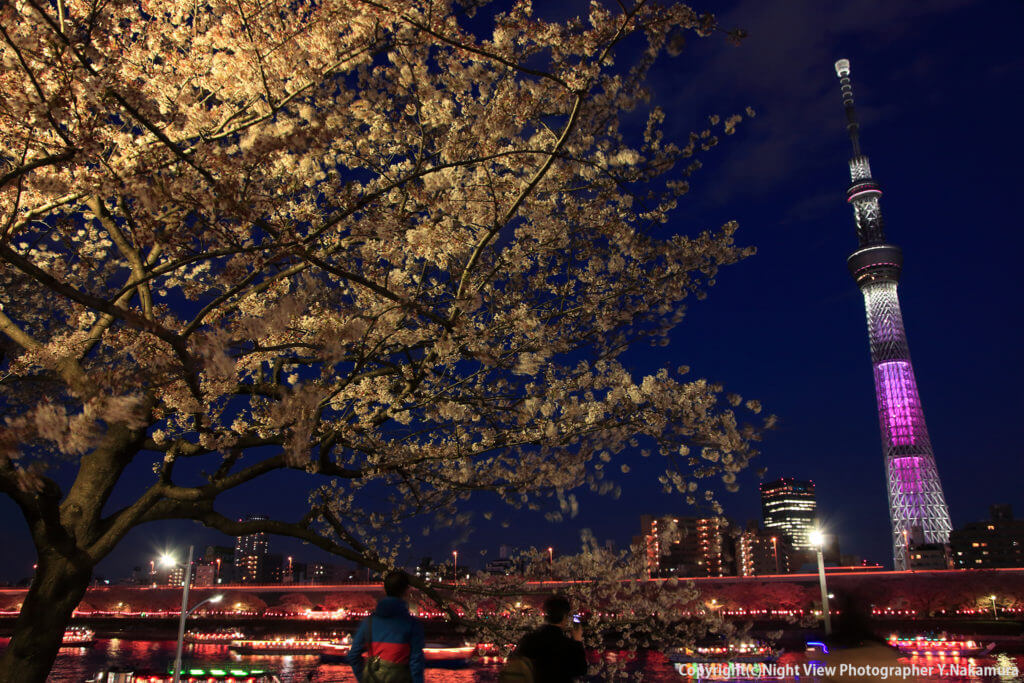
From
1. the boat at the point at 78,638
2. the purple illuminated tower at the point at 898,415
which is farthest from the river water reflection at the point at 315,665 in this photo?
the purple illuminated tower at the point at 898,415

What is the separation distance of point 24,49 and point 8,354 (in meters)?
4.45

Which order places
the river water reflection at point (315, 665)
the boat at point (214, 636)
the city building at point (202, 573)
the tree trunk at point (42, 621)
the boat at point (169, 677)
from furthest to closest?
the city building at point (202, 573) < the boat at point (214, 636) < the river water reflection at point (315, 665) < the boat at point (169, 677) < the tree trunk at point (42, 621)

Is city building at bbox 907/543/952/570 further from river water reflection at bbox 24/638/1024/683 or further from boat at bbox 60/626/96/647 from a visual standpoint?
boat at bbox 60/626/96/647

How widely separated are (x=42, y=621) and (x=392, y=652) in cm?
351

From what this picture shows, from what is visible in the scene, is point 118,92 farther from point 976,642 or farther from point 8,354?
point 976,642

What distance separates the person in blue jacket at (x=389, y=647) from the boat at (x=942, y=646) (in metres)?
49.9

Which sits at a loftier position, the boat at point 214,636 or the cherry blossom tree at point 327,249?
the cherry blossom tree at point 327,249

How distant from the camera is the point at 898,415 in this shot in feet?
317

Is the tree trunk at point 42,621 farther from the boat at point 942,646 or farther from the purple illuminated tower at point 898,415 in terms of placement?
the purple illuminated tower at point 898,415

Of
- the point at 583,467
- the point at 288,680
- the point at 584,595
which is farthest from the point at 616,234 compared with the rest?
the point at 288,680

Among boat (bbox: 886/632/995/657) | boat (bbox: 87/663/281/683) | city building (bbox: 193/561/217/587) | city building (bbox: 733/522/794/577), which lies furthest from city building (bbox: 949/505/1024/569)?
city building (bbox: 193/561/217/587)

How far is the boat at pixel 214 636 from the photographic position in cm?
7475

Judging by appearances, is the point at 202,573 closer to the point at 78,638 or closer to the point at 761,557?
the point at 78,638

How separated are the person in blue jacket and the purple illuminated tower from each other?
349 feet
